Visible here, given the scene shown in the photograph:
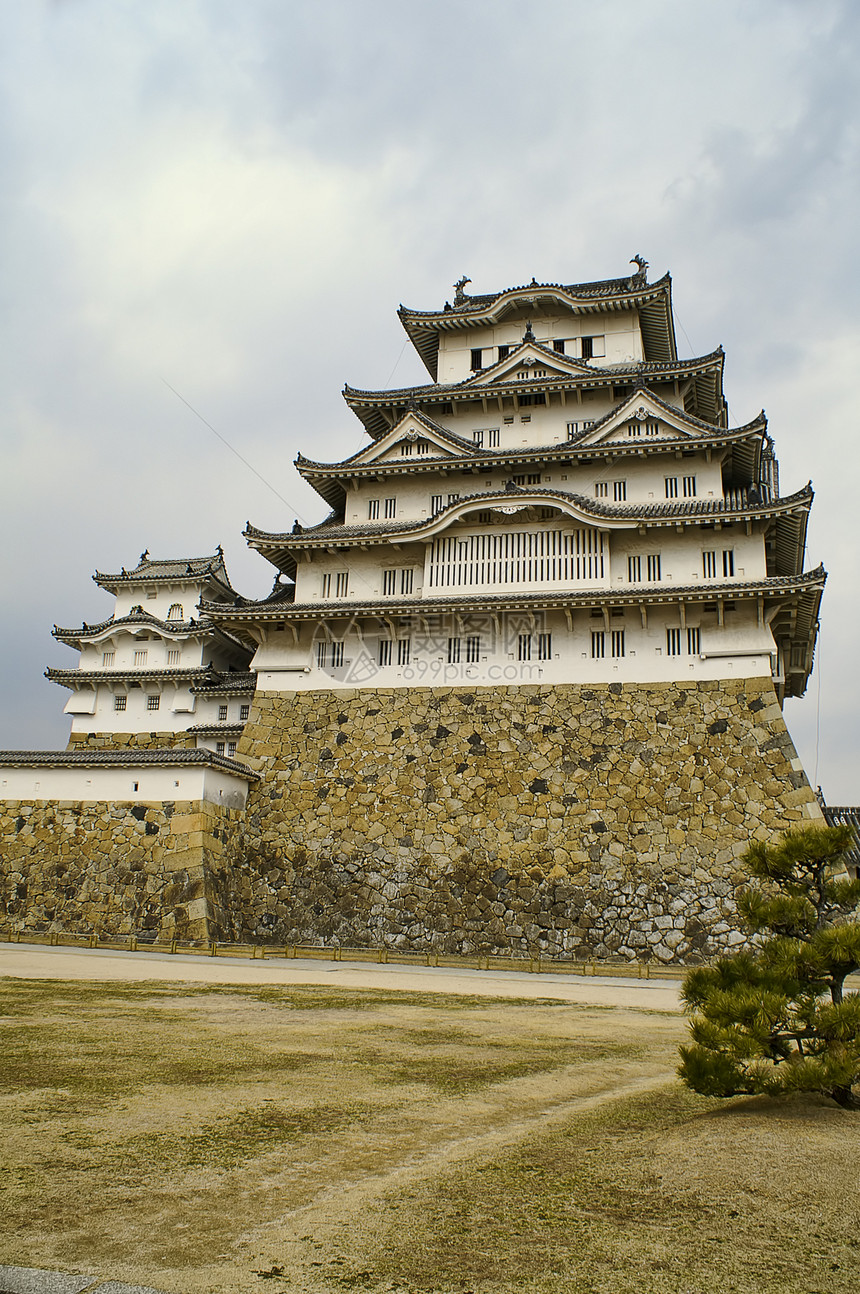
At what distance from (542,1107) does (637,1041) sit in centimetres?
359

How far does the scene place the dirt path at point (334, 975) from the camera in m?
13.9

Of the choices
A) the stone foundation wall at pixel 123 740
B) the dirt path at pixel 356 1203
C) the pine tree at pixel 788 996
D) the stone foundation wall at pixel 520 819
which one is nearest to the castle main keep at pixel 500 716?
the stone foundation wall at pixel 520 819

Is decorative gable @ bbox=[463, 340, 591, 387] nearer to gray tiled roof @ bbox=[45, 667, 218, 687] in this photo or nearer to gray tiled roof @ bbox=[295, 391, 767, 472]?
gray tiled roof @ bbox=[295, 391, 767, 472]

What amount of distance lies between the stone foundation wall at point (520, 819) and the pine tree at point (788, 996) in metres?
14.7

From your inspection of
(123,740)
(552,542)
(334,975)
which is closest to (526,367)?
(552,542)

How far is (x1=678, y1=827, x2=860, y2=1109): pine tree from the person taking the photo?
5957 millimetres

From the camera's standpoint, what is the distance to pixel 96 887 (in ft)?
72.0

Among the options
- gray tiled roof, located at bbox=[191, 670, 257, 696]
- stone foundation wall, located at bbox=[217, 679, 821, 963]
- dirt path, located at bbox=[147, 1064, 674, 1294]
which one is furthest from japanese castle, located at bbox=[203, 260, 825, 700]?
dirt path, located at bbox=[147, 1064, 674, 1294]

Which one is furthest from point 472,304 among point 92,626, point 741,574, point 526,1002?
point 526,1002

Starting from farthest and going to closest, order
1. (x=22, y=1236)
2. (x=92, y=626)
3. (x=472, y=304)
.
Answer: (x=92, y=626), (x=472, y=304), (x=22, y=1236)

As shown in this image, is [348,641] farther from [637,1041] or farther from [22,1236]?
[22,1236]

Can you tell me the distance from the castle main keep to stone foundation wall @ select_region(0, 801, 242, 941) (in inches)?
2.5

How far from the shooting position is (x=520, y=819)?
74.7 feet

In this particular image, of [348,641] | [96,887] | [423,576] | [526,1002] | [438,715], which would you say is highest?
[423,576]
